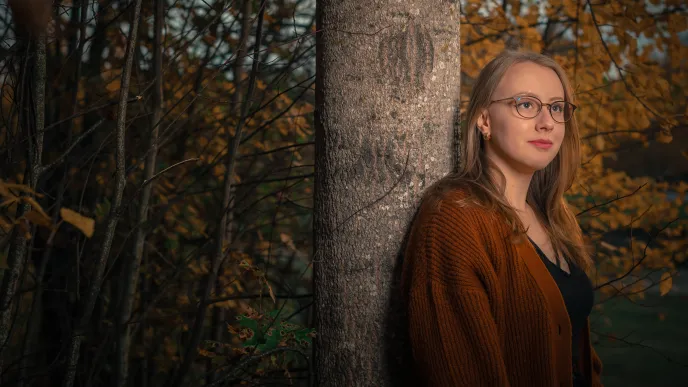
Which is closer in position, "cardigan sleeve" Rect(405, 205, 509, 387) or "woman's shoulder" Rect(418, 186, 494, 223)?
"cardigan sleeve" Rect(405, 205, 509, 387)

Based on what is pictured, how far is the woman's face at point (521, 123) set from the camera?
204cm

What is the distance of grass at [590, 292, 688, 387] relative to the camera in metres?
6.94

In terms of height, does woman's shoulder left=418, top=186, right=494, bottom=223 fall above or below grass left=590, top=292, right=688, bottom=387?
above

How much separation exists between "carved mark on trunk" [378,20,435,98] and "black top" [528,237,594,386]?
67cm

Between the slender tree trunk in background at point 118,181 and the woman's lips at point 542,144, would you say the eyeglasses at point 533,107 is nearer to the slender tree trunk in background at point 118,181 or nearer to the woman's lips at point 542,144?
the woman's lips at point 542,144

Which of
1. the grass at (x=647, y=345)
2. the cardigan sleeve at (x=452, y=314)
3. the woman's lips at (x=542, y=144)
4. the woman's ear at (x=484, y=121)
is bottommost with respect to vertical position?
the grass at (x=647, y=345)

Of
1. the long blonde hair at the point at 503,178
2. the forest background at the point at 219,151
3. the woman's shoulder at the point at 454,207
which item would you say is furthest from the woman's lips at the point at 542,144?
the forest background at the point at 219,151

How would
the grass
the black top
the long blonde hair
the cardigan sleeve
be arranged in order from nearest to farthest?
the cardigan sleeve → the long blonde hair → the black top → the grass

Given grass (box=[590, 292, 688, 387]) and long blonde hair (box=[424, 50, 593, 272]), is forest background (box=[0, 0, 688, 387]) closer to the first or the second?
long blonde hair (box=[424, 50, 593, 272])

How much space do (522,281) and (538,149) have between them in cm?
46

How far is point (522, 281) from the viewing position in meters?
1.87

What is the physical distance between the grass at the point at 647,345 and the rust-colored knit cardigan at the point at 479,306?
13.6 ft

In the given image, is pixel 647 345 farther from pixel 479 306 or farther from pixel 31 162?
pixel 31 162

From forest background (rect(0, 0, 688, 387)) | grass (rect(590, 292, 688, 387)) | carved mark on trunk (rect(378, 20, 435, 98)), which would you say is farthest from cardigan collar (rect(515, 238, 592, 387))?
grass (rect(590, 292, 688, 387))
